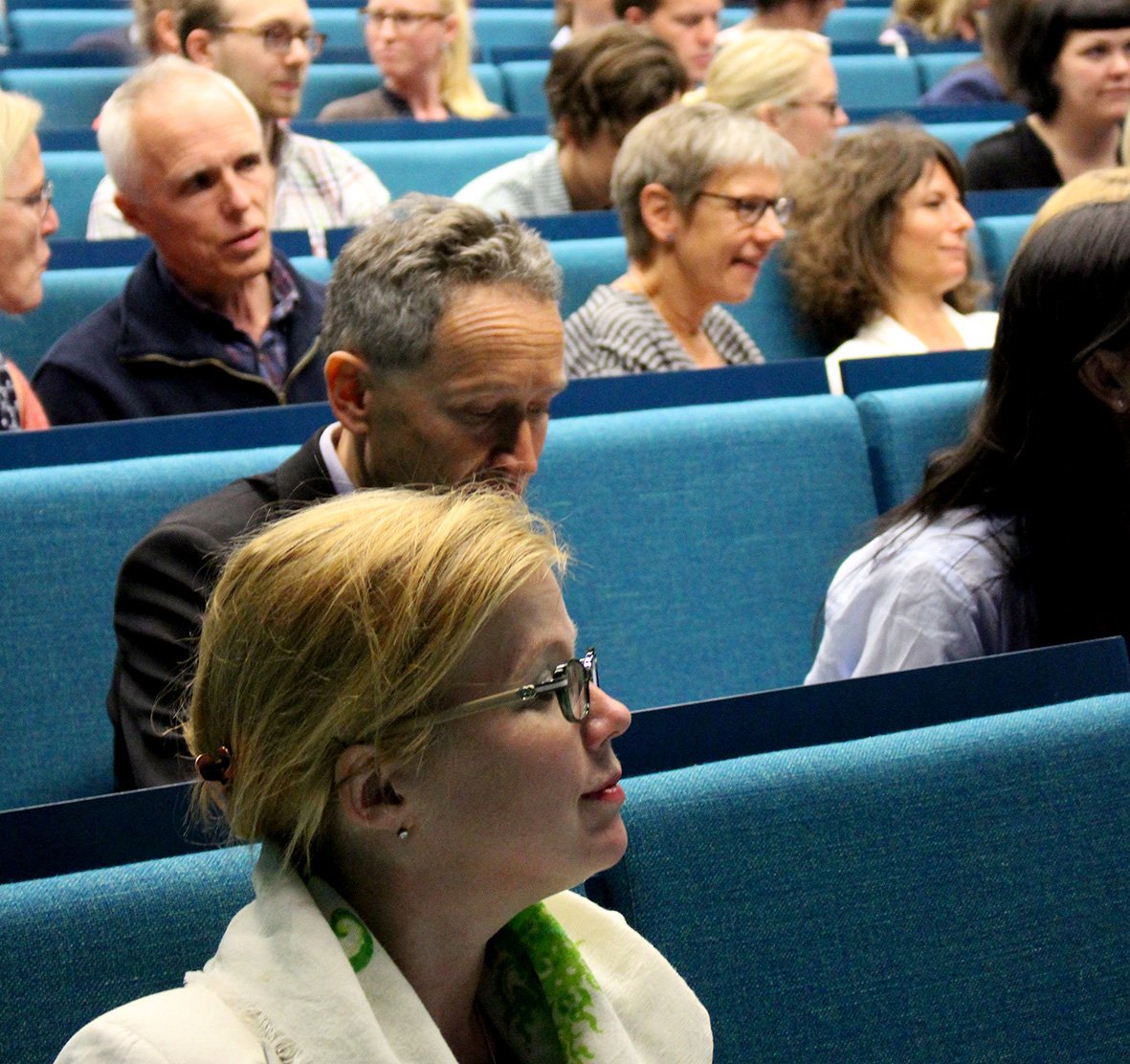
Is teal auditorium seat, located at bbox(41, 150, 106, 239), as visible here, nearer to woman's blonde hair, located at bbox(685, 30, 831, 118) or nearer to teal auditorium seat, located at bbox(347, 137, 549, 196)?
teal auditorium seat, located at bbox(347, 137, 549, 196)

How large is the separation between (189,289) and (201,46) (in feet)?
3.14

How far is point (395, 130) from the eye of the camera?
3355 mm

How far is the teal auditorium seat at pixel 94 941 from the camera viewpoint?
0.83m

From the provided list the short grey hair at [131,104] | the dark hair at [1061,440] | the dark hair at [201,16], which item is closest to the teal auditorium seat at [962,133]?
the dark hair at [201,16]

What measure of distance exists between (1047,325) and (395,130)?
2.20 metres

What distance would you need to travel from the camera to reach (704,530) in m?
1.78

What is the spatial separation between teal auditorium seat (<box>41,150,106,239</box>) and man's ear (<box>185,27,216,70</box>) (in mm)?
238

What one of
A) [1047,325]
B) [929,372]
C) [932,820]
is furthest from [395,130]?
[932,820]

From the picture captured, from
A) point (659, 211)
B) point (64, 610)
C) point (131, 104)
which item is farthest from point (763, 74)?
point (64, 610)

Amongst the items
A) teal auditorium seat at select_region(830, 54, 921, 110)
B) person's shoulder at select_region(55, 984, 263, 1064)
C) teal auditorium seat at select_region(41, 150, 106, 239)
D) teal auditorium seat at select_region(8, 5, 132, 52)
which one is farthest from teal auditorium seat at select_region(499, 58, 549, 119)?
person's shoulder at select_region(55, 984, 263, 1064)

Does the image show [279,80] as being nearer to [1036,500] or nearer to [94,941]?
[1036,500]

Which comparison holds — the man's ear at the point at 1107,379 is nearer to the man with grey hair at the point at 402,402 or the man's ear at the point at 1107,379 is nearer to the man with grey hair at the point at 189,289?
the man with grey hair at the point at 402,402

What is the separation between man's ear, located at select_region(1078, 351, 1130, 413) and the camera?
1.35m

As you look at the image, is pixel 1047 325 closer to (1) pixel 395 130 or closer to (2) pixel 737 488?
(2) pixel 737 488
